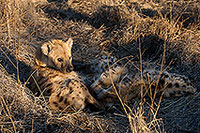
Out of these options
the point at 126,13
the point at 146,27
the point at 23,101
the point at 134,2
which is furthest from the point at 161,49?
the point at 23,101

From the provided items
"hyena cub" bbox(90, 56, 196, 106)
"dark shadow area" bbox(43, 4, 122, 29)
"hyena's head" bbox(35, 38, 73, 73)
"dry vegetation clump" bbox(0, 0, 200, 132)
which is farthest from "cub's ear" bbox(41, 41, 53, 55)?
"dark shadow area" bbox(43, 4, 122, 29)

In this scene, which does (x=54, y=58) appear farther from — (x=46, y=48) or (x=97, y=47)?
(x=97, y=47)

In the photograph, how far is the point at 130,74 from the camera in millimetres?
3812

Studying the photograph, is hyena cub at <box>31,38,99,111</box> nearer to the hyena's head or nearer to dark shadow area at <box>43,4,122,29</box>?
the hyena's head

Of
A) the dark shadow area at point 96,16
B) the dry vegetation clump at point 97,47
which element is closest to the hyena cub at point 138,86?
the dry vegetation clump at point 97,47

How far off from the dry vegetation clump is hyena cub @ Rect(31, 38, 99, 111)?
0.15 m

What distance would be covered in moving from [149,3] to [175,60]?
2.30 meters

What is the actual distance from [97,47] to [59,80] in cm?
155

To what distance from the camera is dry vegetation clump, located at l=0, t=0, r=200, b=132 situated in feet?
9.46

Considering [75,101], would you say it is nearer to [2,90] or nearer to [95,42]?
[2,90]

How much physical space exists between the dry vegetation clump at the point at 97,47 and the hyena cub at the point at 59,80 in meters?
0.15

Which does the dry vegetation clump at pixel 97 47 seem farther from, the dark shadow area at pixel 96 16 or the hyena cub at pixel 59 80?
the hyena cub at pixel 59 80

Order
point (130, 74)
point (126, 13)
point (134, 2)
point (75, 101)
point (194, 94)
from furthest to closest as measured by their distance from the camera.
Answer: point (134, 2) → point (126, 13) → point (130, 74) → point (194, 94) → point (75, 101)

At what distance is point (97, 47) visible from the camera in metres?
4.94
